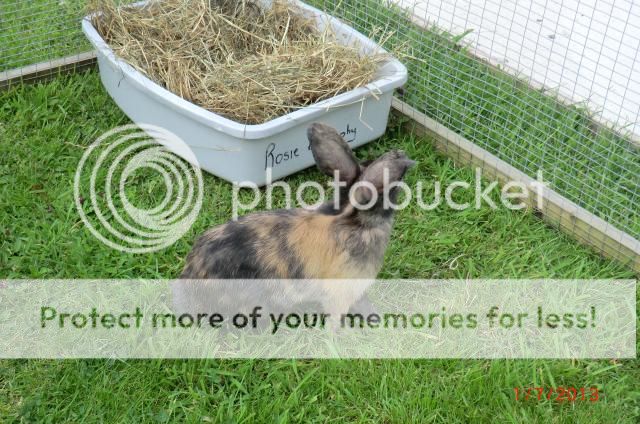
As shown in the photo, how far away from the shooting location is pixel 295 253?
2.72 metres

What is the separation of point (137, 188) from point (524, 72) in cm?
214

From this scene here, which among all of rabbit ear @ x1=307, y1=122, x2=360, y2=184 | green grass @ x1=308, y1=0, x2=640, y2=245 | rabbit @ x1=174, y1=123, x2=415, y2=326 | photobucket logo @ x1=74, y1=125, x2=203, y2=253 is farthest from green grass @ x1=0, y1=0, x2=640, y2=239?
rabbit ear @ x1=307, y1=122, x2=360, y2=184

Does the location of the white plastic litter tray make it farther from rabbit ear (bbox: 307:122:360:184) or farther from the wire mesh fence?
rabbit ear (bbox: 307:122:360:184)

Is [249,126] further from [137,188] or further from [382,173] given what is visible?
[382,173]

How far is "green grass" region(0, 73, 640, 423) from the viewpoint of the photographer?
2.68 meters

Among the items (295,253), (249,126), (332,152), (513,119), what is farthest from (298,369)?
(513,119)

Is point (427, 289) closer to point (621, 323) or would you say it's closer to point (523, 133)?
point (621, 323)

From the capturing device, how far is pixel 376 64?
382 cm

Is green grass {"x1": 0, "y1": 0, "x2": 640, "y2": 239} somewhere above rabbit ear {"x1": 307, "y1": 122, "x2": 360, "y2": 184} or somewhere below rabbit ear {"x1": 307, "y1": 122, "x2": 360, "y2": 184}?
below

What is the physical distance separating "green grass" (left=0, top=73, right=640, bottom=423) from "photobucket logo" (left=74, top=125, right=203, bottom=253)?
0.19ft

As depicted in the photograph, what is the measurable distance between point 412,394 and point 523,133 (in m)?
1.65

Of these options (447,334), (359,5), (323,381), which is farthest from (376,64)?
(323,381)

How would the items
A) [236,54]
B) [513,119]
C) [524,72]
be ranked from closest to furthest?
[513,119] < [236,54] < [524,72]

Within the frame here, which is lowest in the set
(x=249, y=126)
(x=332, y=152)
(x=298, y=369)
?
(x=298, y=369)
